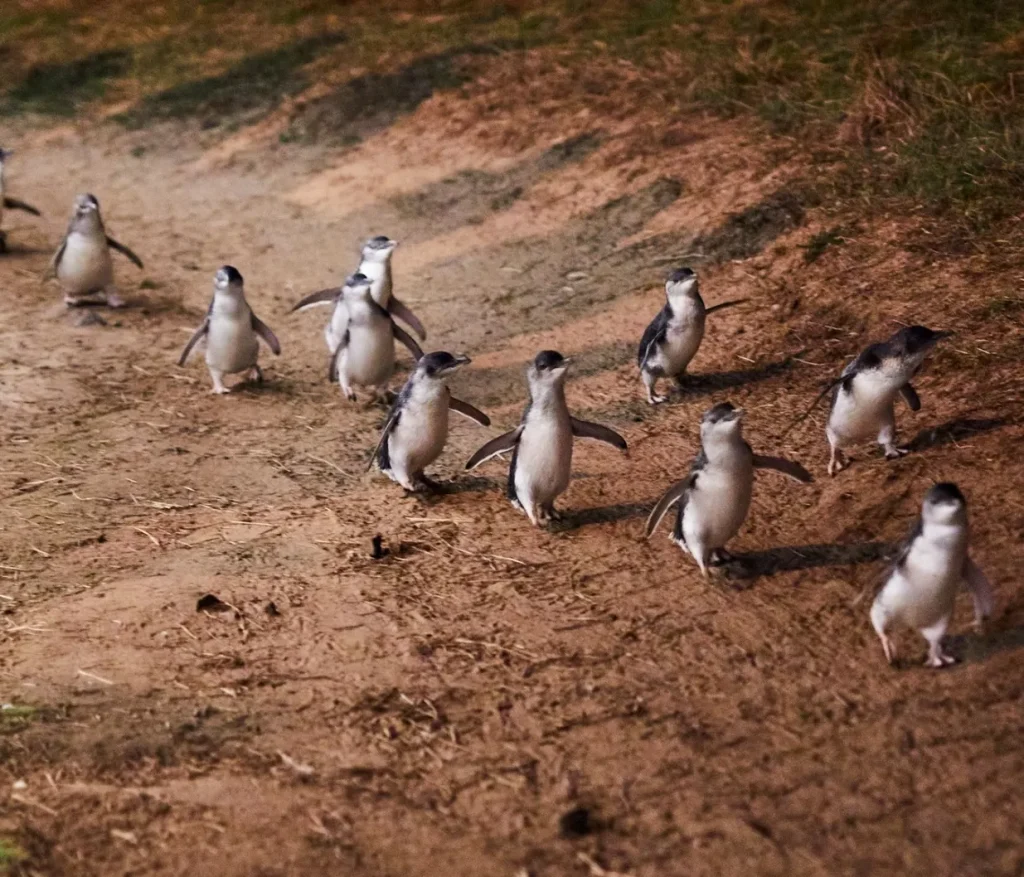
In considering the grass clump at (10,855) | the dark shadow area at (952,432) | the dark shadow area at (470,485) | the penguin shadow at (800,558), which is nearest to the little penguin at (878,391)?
the dark shadow area at (952,432)

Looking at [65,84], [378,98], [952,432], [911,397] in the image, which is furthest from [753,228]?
[65,84]

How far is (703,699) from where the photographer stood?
471 centimetres

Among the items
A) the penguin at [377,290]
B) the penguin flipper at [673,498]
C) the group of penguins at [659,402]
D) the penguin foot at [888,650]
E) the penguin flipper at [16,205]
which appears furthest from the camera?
the penguin flipper at [16,205]

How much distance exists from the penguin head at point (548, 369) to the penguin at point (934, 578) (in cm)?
180

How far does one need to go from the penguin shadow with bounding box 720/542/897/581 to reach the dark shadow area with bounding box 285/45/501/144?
8111 millimetres

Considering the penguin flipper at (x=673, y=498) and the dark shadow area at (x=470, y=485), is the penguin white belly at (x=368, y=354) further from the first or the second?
the penguin flipper at (x=673, y=498)

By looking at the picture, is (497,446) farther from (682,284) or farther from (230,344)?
(230,344)

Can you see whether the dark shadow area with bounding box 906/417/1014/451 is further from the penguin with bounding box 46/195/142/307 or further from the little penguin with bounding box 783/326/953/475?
the penguin with bounding box 46/195/142/307

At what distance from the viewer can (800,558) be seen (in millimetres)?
5598

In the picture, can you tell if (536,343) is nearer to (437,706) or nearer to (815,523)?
(815,523)

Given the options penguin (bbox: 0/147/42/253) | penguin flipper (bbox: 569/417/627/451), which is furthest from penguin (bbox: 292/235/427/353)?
penguin (bbox: 0/147/42/253)

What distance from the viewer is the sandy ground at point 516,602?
417 cm

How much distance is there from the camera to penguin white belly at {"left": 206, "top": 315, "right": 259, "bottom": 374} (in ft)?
26.3

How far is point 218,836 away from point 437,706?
0.93 m
